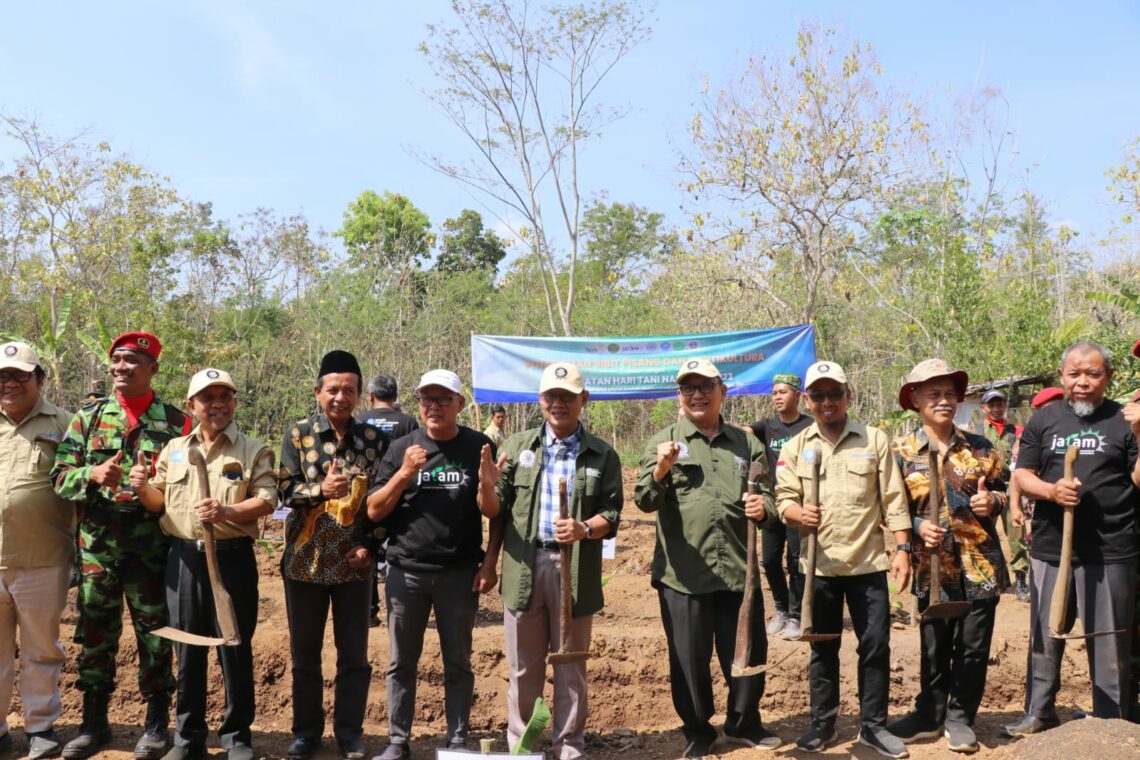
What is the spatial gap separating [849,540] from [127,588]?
11.4ft

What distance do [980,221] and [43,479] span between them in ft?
62.4

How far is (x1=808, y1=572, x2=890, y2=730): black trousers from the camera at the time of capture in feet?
14.4

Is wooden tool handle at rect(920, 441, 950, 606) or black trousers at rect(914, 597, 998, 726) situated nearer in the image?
wooden tool handle at rect(920, 441, 950, 606)

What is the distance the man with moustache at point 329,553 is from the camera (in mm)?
4367

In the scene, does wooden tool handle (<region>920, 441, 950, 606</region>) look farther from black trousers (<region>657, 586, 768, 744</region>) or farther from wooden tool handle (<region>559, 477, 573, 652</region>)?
wooden tool handle (<region>559, 477, 573, 652</region>)

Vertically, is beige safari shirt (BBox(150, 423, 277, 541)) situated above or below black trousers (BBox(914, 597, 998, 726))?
above

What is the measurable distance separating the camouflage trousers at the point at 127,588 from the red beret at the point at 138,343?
832 millimetres

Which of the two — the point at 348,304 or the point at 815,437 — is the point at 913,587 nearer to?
the point at 815,437

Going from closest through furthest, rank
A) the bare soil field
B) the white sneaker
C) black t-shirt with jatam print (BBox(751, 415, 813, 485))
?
the bare soil field < black t-shirt with jatam print (BBox(751, 415, 813, 485)) < the white sneaker

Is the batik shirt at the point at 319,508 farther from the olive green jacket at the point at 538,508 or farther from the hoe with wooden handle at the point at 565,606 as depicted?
the hoe with wooden handle at the point at 565,606

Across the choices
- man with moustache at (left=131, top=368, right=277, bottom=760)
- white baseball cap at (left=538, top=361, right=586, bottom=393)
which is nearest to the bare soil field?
man with moustache at (left=131, top=368, right=277, bottom=760)

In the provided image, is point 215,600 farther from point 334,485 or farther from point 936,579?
point 936,579

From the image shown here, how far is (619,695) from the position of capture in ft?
19.6

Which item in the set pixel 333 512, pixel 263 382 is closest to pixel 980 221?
pixel 263 382
